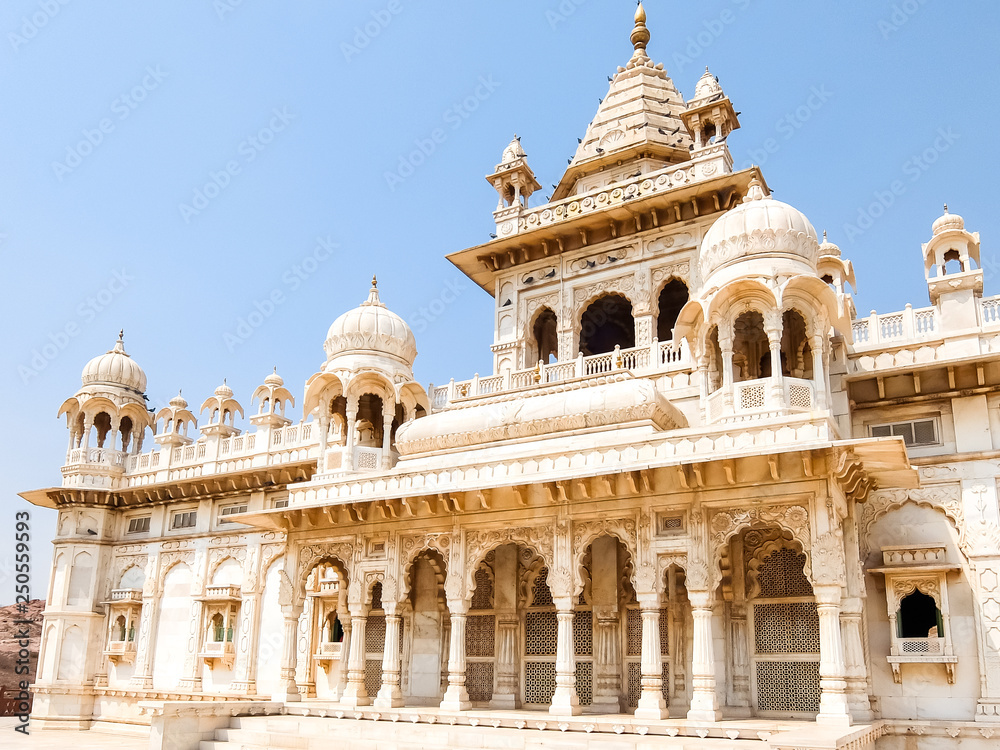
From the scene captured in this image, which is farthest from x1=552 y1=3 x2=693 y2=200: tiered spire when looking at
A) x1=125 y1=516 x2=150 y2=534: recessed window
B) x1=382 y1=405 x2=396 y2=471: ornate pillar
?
x1=125 y1=516 x2=150 y2=534: recessed window

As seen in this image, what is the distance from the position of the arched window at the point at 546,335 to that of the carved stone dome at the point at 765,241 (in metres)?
6.74

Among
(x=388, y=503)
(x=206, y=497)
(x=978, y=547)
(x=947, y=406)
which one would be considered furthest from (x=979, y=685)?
(x=206, y=497)

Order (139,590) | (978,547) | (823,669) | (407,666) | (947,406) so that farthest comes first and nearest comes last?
(139,590) < (407,666) < (947,406) < (978,547) < (823,669)

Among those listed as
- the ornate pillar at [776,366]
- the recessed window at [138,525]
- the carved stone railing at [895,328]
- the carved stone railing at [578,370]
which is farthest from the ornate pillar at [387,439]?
the recessed window at [138,525]

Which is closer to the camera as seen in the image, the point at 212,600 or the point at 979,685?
the point at 979,685

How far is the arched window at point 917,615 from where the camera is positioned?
14.9 meters

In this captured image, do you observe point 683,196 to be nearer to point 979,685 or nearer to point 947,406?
point 947,406

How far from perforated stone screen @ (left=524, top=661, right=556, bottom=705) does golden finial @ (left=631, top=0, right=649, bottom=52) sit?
17368mm

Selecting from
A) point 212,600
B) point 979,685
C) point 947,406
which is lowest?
point 979,685

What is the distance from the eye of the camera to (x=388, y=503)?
53.6ft

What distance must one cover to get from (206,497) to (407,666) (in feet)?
31.7

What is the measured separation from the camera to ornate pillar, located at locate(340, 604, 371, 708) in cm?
1627

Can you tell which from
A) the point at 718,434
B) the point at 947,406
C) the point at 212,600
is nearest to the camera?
the point at 718,434

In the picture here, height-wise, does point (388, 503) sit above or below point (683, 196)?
below
